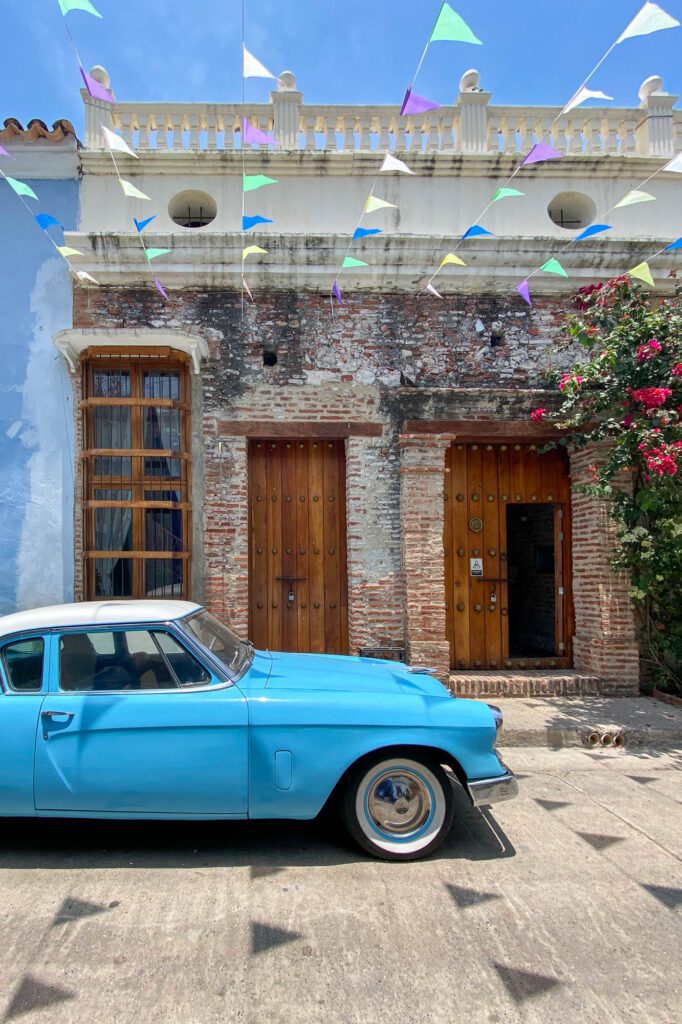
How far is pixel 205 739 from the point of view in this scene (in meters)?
3.14

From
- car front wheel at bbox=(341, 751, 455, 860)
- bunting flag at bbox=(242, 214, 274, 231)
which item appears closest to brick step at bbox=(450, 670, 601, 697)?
car front wheel at bbox=(341, 751, 455, 860)

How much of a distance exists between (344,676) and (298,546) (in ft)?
10.2

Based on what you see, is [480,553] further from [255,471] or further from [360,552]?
[255,471]

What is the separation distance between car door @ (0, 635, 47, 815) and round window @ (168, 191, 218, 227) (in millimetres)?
5396

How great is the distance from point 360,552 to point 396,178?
170 inches

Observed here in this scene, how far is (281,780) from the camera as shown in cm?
314

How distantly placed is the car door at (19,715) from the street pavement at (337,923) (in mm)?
409

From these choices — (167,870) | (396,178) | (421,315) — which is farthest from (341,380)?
(167,870)

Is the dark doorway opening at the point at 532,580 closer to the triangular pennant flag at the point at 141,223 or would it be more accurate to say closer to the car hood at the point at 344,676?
the car hood at the point at 344,676

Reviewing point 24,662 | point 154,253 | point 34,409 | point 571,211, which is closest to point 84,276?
point 154,253

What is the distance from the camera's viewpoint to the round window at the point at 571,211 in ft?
22.9

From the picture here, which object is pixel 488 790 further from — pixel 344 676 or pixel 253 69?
pixel 253 69

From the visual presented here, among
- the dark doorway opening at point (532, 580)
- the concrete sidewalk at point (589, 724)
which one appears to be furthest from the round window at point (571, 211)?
the concrete sidewalk at point (589, 724)

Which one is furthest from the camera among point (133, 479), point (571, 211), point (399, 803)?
point (571, 211)
